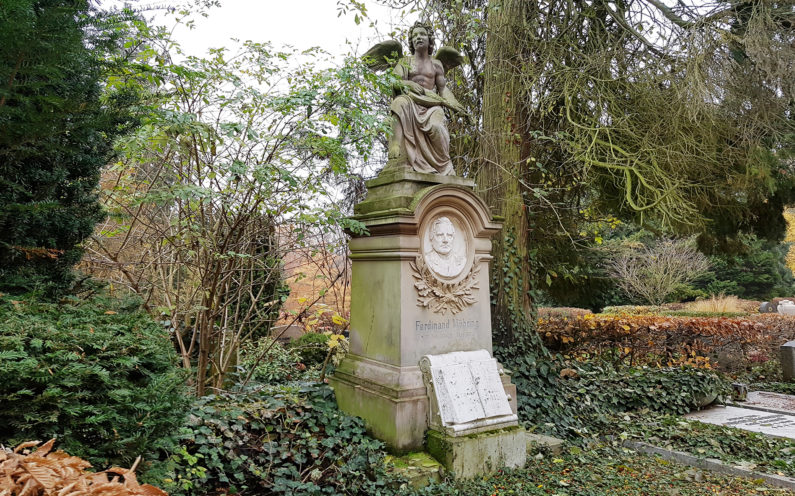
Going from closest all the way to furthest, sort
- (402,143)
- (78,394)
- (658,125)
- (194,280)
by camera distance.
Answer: (78,394)
(402,143)
(194,280)
(658,125)

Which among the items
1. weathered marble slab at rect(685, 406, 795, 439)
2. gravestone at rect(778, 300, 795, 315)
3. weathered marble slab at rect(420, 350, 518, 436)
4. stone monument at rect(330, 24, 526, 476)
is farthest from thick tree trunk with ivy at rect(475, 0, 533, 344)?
gravestone at rect(778, 300, 795, 315)

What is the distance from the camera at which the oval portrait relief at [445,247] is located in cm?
475

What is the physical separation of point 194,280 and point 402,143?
2962mm

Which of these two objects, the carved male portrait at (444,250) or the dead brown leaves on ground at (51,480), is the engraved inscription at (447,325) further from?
the dead brown leaves on ground at (51,480)

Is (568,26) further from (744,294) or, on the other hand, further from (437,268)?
(744,294)

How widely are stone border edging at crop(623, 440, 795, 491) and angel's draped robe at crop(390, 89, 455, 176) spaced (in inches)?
146

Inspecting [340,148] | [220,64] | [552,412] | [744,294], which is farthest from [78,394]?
[744,294]

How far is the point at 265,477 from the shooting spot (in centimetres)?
355

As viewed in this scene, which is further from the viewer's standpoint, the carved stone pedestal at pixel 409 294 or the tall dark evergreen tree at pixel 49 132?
the carved stone pedestal at pixel 409 294

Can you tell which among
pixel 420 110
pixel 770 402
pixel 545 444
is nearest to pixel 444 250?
pixel 420 110

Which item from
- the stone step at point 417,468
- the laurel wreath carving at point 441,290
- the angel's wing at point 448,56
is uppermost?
the angel's wing at point 448,56

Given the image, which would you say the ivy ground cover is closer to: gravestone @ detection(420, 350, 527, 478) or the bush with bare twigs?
gravestone @ detection(420, 350, 527, 478)

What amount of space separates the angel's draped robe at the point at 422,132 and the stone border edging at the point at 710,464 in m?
3.70

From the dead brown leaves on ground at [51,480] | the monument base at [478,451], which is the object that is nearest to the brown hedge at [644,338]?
the monument base at [478,451]
